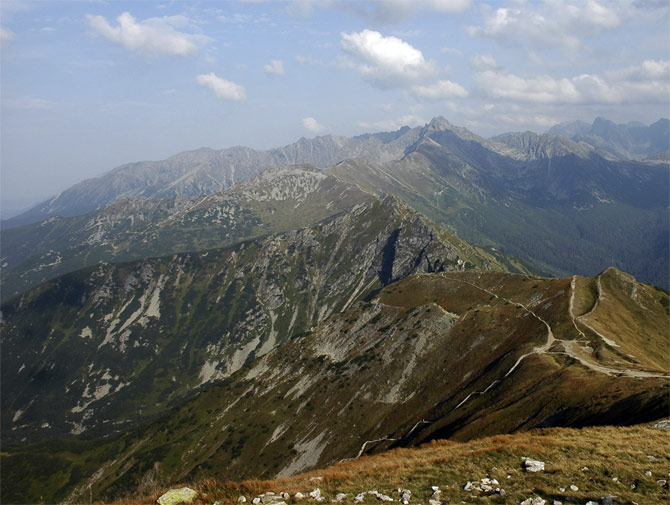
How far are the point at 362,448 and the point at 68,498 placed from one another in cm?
18255

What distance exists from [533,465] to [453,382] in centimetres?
10045

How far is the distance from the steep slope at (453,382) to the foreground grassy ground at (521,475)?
18.8 m

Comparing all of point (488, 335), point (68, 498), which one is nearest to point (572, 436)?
point (488, 335)

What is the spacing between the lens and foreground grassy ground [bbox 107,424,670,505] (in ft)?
79.0

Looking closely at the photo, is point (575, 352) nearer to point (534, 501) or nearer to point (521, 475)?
point (521, 475)

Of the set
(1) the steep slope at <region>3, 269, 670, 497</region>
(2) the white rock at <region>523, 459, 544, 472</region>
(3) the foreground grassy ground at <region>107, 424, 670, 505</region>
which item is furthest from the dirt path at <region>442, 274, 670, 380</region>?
(2) the white rock at <region>523, 459, 544, 472</region>

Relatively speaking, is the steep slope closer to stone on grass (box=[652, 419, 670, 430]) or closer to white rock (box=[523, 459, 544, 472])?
stone on grass (box=[652, 419, 670, 430])

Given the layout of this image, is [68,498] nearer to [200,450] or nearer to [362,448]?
[200,450]

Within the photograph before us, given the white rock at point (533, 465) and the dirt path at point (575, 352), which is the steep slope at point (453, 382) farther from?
the white rock at point (533, 465)

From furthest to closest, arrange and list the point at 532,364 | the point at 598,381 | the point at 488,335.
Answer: the point at 488,335
the point at 532,364
the point at 598,381

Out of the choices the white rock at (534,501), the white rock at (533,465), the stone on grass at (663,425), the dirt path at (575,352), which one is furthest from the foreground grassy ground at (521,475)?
the dirt path at (575,352)

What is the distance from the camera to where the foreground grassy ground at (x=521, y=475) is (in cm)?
2409

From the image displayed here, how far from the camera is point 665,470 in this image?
25859 mm

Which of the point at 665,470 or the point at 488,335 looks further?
the point at 488,335
